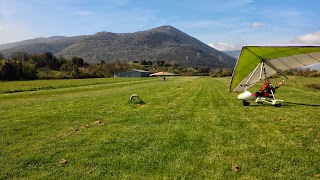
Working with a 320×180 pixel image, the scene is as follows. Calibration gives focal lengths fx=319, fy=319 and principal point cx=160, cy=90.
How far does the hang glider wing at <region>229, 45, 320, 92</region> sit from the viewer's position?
16.8 metres

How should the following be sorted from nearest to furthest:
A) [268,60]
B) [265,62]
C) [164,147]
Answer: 1. [164,147]
2. [268,60]
3. [265,62]

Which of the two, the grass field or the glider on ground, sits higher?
the glider on ground

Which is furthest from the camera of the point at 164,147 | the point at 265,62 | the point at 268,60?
the point at 265,62

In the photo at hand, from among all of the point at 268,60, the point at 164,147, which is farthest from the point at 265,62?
the point at 164,147

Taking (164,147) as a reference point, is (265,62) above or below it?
above

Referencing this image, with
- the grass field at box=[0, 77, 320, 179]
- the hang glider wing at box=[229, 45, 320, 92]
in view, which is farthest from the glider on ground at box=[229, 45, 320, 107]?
the grass field at box=[0, 77, 320, 179]

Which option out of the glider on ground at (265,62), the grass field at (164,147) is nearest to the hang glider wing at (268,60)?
the glider on ground at (265,62)

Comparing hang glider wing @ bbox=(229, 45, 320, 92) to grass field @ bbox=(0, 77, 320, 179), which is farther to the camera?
hang glider wing @ bbox=(229, 45, 320, 92)

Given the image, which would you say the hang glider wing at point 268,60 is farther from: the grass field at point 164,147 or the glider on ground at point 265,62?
the grass field at point 164,147

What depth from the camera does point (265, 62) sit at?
1962cm

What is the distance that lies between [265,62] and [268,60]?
299mm

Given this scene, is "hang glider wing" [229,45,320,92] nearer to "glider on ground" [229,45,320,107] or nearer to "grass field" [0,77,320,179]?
"glider on ground" [229,45,320,107]

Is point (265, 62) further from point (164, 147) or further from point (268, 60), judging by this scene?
point (164, 147)

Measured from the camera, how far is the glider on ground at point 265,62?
16.9 metres
